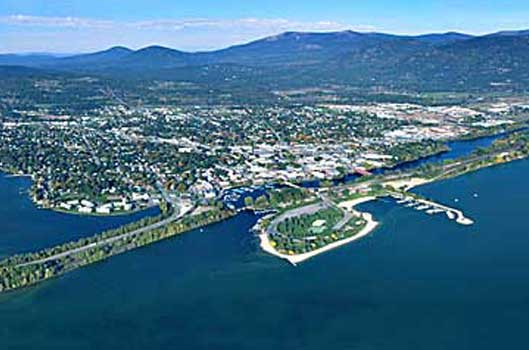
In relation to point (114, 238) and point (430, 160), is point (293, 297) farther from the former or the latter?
point (430, 160)

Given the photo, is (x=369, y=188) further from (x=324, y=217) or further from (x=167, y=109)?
(x=167, y=109)

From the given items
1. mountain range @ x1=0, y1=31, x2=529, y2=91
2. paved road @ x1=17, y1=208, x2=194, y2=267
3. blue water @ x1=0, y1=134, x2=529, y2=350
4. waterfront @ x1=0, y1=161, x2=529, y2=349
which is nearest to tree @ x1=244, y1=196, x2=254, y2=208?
paved road @ x1=17, y1=208, x2=194, y2=267

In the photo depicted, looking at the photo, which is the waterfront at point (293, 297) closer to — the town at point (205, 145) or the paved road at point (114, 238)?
the paved road at point (114, 238)

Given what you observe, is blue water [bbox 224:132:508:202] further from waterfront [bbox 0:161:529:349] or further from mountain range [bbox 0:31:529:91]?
mountain range [bbox 0:31:529:91]

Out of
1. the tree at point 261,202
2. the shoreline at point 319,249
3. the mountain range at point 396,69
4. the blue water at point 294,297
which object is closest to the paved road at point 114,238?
the blue water at point 294,297

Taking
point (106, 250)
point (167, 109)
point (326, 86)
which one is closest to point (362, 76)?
point (326, 86)

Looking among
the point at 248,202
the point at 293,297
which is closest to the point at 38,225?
the point at 248,202
